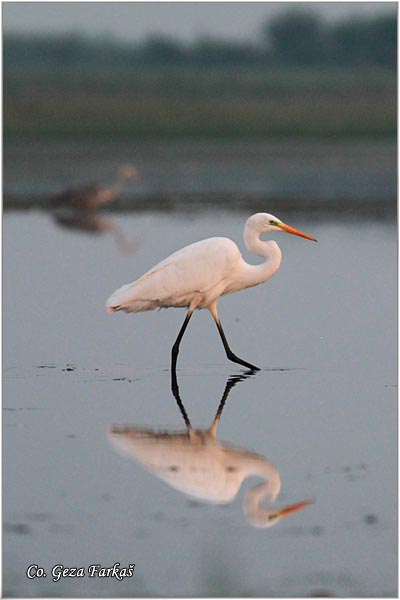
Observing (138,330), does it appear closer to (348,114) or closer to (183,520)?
(183,520)

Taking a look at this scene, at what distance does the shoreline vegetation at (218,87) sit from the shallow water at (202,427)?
19667 mm

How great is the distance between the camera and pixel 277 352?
9.42 meters

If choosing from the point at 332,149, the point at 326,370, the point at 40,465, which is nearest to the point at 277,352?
the point at 326,370

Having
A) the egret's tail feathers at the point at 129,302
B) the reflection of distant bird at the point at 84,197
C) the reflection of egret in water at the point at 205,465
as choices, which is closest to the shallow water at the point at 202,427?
the reflection of egret in water at the point at 205,465

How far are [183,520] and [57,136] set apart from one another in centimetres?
2900

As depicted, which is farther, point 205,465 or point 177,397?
point 177,397

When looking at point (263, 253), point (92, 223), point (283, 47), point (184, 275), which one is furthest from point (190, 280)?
point (283, 47)

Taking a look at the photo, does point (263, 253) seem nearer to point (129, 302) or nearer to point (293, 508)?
point (129, 302)

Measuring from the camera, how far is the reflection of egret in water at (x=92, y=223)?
16.5 m

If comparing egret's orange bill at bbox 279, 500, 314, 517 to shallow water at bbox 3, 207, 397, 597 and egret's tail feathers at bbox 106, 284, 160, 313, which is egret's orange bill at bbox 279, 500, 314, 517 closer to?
shallow water at bbox 3, 207, 397, 597

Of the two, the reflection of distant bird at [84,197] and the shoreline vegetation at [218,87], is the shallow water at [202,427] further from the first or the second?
the shoreline vegetation at [218,87]

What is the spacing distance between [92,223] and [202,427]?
1257cm

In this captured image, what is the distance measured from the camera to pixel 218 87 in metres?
36.1

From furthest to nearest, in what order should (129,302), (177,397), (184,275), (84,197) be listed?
(84,197), (129,302), (184,275), (177,397)
